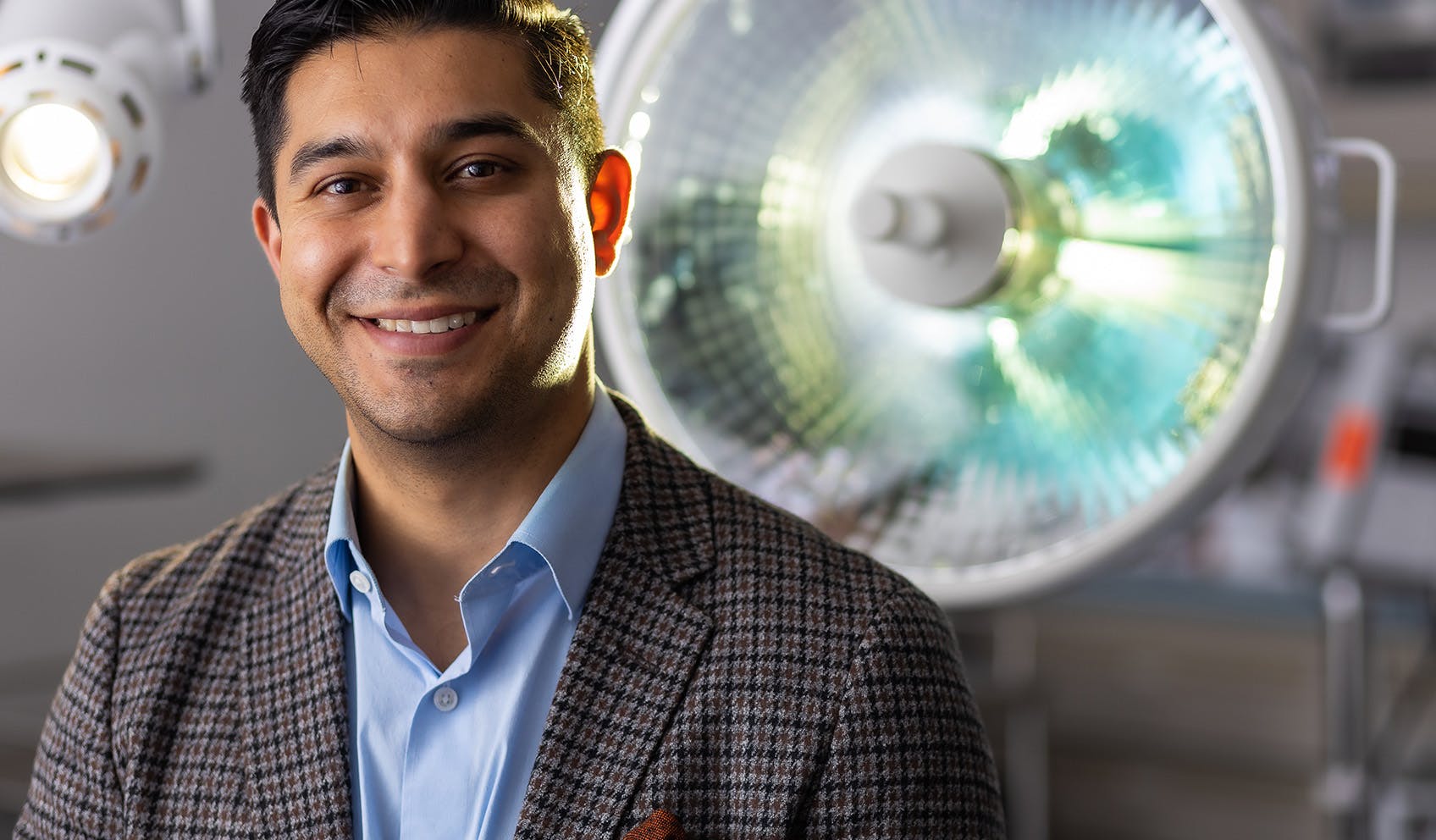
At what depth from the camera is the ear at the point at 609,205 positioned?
1.06 m

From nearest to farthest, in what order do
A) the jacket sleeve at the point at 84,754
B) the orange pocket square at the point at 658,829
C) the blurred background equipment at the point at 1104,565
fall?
the orange pocket square at the point at 658,829
the jacket sleeve at the point at 84,754
the blurred background equipment at the point at 1104,565

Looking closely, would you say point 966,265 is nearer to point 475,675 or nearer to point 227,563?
point 475,675

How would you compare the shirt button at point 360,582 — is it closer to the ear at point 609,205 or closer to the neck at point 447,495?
the neck at point 447,495

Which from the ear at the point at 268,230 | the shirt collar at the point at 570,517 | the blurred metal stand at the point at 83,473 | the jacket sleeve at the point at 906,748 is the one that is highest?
the ear at the point at 268,230

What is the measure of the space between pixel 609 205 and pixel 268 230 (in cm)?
24

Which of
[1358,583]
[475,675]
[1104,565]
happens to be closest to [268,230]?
[475,675]

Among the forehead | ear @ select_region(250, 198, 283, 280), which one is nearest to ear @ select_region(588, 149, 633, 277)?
the forehead

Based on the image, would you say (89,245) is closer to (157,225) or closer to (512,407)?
(157,225)

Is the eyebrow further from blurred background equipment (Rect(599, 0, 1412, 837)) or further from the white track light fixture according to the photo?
blurred background equipment (Rect(599, 0, 1412, 837))

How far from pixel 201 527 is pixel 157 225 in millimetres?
303

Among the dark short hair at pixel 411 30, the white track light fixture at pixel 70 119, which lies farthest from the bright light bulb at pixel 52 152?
the dark short hair at pixel 411 30

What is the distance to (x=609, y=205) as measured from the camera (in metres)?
1.07

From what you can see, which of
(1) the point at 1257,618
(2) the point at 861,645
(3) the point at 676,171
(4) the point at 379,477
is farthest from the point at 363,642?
(1) the point at 1257,618

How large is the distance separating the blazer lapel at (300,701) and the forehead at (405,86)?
0.99 ft
